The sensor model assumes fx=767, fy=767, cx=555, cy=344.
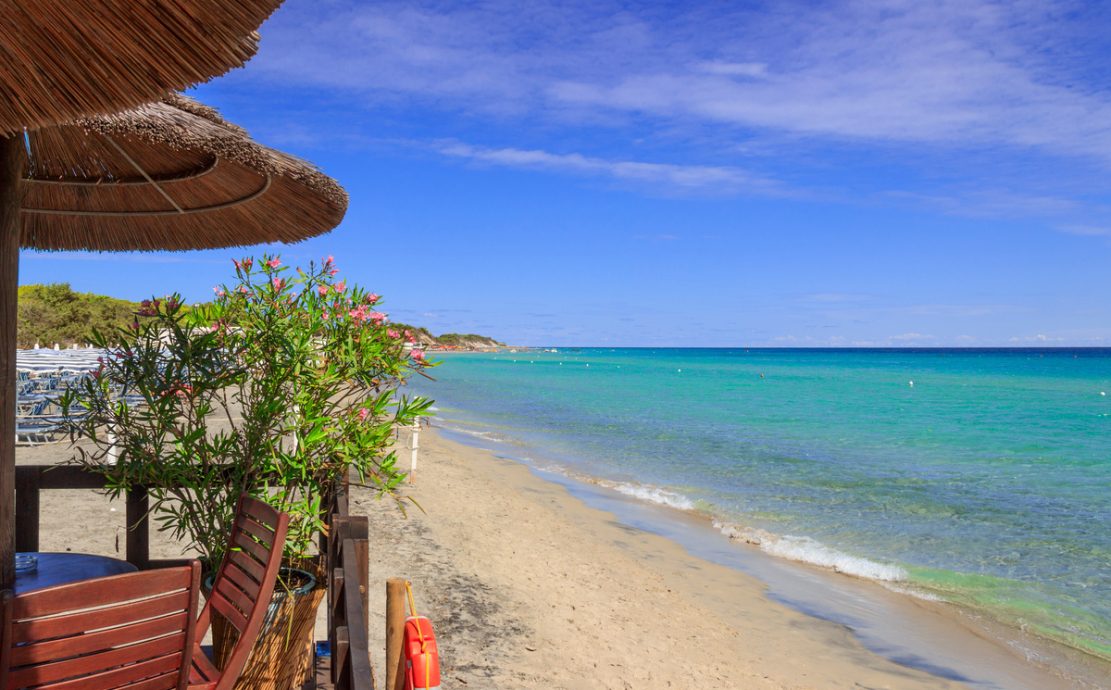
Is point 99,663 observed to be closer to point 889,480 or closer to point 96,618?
point 96,618

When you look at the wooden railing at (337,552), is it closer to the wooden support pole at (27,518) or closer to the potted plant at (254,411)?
the wooden support pole at (27,518)

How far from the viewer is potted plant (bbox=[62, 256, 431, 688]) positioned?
11.3 feet

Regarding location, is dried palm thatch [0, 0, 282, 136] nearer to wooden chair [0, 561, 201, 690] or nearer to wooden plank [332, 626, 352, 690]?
wooden chair [0, 561, 201, 690]

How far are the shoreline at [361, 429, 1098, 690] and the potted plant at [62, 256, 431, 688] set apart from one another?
77.9 inches

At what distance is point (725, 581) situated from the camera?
812 centimetres

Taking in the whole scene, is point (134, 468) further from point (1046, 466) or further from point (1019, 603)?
point (1046, 466)

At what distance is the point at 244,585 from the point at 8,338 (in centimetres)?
116

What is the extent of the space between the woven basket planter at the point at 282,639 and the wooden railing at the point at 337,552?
0.37 ft

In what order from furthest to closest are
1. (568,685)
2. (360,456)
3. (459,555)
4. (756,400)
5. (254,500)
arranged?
(756,400) < (459,555) < (568,685) < (360,456) < (254,500)

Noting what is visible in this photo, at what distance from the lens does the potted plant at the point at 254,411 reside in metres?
3.43

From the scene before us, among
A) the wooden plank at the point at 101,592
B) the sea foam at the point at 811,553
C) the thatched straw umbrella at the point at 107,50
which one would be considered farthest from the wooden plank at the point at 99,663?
the sea foam at the point at 811,553

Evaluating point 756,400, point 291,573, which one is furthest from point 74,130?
point 756,400

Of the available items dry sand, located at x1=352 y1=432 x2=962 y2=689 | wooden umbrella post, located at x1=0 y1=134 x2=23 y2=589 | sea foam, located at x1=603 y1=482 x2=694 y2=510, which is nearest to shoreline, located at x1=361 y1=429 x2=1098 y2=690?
dry sand, located at x1=352 y1=432 x2=962 y2=689

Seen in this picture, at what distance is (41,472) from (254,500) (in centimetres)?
112
